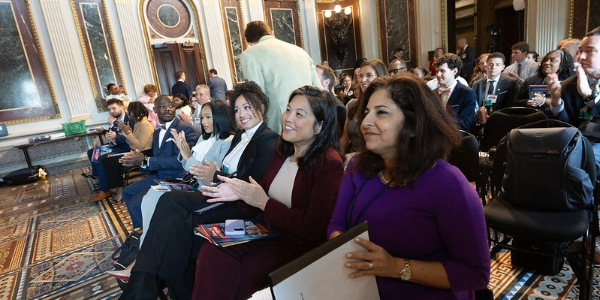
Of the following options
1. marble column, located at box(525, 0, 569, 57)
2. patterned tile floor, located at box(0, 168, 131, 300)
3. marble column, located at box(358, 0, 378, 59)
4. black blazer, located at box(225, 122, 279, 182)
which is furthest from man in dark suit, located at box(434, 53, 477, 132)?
marble column, located at box(358, 0, 378, 59)

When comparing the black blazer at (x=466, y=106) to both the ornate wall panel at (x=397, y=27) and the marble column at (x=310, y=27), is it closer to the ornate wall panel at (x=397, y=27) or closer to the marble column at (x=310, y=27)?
the ornate wall panel at (x=397, y=27)

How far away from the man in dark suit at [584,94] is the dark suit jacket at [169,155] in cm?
301

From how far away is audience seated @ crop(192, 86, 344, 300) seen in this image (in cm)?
140

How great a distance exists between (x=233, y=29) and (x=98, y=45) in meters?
3.53

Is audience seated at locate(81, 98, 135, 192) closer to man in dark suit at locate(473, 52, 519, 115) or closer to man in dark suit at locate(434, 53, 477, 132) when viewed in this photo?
man in dark suit at locate(434, 53, 477, 132)

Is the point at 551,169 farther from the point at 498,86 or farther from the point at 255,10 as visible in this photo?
the point at 255,10

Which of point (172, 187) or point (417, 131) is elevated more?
point (417, 131)

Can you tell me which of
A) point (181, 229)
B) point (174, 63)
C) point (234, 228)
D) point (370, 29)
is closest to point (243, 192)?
point (234, 228)

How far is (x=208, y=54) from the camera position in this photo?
9.18 metres

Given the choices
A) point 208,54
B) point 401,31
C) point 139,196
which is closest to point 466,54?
point 401,31

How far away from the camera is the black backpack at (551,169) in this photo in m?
1.64

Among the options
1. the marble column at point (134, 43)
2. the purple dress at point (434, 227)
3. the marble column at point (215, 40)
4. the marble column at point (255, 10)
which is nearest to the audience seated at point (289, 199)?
the purple dress at point (434, 227)

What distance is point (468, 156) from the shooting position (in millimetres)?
2104

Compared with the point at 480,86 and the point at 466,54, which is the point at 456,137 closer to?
the point at 480,86
